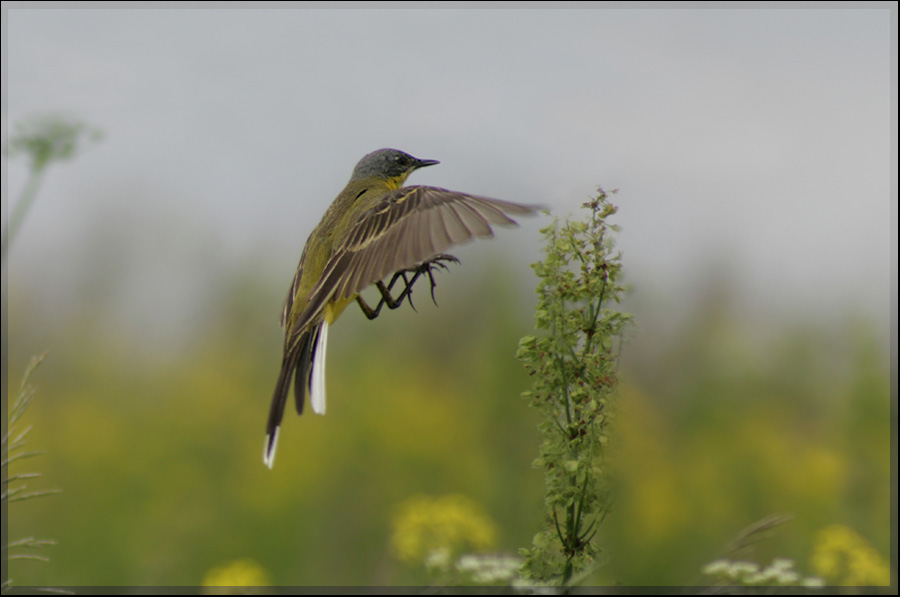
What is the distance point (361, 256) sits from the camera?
148 inches

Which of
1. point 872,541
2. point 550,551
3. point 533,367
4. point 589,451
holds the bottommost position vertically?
point 872,541

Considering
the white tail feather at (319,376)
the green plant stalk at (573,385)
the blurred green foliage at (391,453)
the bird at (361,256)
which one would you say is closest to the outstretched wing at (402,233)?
the bird at (361,256)

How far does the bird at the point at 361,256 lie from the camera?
341 centimetres

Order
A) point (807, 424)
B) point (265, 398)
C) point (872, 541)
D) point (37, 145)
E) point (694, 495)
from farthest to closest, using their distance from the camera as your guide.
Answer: point (807, 424) < point (265, 398) < point (694, 495) < point (872, 541) < point (37, 145)

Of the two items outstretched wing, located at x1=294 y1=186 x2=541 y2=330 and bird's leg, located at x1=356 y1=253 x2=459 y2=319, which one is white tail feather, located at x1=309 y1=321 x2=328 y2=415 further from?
bird's leg, located at x1=356 y1=253 x2=459 y2=319

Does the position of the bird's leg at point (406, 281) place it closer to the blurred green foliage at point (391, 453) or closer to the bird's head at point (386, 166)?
the bird's head at point (386, 166)

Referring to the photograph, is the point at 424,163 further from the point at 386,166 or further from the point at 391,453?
→ the point at 391,453

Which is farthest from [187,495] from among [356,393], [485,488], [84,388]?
[84,388]

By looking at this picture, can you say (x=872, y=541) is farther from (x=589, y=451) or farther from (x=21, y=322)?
(x=21, y=322)

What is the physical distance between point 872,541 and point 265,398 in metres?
7.62

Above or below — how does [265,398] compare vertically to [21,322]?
below

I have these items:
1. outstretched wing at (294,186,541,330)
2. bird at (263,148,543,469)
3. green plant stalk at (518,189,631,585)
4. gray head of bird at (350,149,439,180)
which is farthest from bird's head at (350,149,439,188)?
green plant stalk at (518,189,631,585)

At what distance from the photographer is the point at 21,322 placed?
1517 cm

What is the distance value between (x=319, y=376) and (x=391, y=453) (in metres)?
8.36
